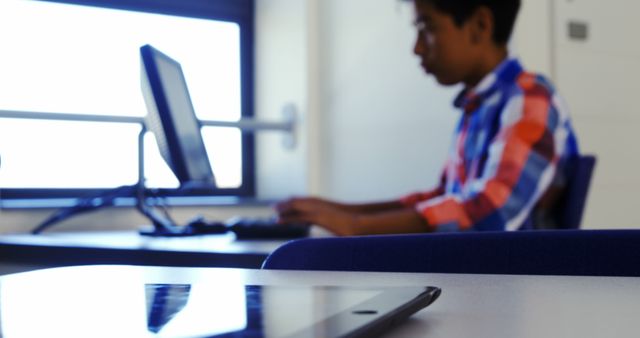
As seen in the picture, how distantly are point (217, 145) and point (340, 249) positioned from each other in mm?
2533

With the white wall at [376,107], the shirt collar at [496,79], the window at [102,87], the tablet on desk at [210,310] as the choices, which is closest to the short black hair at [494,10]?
the shirt collar at [496,79]

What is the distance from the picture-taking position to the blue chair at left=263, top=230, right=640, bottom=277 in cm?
69

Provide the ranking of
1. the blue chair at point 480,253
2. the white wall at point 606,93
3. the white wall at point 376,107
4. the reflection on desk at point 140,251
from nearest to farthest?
1. the blue chair at point 480,253
2. the reflection on desk at point 140,251
3. the white wall at point 606,93
4. the white wall at point 376,107

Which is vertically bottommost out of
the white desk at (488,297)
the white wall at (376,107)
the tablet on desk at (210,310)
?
the white desk at (488,297)

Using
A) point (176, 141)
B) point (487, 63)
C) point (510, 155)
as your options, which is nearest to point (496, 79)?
point (487, 63)

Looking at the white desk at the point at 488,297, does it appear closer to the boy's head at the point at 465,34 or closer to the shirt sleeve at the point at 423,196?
the boy's head at the point at 465,34

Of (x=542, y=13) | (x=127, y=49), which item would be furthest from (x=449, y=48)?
(x=127, y=49)

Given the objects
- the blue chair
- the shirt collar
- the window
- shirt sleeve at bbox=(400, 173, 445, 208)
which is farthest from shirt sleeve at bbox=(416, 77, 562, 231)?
the window

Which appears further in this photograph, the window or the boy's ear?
the window

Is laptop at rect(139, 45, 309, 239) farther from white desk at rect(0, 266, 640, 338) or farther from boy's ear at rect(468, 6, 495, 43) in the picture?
white desk at rect(0, 266, 640, 338)

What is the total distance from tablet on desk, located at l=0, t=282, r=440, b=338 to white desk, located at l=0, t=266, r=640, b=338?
23mm

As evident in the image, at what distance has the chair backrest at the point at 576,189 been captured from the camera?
187 centimetres

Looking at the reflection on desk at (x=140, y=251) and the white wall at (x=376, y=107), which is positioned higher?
the white wall at (x=376, y=107)

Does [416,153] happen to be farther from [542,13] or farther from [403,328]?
[403,328]
